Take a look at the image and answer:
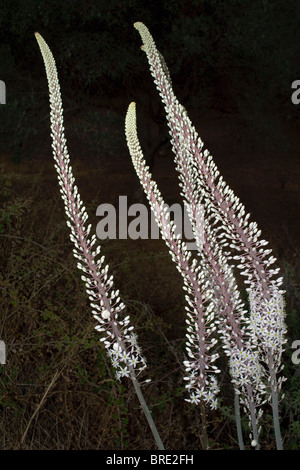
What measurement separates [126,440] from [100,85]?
354 inches

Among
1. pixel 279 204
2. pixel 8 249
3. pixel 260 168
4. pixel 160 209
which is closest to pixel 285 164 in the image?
pixel 260 168

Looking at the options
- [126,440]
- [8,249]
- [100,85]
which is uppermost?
[100,85]

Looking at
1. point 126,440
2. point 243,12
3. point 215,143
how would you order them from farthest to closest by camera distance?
point 215,143, point 243,12, point 126,440

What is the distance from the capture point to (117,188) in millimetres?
17234

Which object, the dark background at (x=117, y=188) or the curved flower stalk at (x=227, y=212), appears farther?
the dark background at (x=117, y=188)

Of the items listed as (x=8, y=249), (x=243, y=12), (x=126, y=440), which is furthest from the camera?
(x=243, y=12)

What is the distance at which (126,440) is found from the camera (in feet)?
14.6

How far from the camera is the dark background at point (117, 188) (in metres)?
4.51

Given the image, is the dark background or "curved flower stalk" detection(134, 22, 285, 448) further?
the dark background

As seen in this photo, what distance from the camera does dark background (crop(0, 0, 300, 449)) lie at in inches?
178

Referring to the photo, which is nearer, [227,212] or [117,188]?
[227,212]

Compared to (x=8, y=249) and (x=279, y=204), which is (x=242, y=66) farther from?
(x=8, y=249)

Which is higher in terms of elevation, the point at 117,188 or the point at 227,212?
the point at 117,188

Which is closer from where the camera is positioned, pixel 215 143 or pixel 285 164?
pixel 285 164
